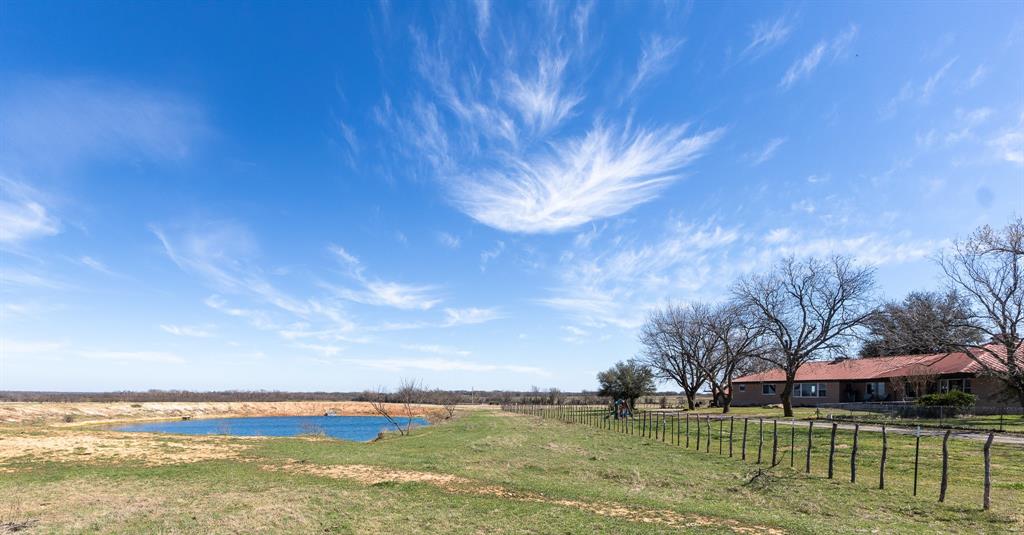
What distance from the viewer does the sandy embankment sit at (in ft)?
190

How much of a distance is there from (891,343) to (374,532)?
41531mm

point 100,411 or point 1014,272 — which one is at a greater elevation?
point 1014,272

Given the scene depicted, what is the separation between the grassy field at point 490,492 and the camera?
1099cm

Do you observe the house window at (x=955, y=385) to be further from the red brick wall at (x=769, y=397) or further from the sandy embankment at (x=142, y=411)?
the sandy embankment at (x=142, y=411)

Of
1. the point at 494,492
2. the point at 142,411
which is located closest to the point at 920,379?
the point at 494,492

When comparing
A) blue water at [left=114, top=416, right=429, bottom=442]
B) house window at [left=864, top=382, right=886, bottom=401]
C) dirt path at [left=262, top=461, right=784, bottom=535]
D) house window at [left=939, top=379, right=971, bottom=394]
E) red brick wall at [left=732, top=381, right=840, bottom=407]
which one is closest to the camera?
dirt path at [left=262, top=461, right=784, bottom=535]

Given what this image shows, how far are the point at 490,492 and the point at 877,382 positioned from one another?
60.3 metres

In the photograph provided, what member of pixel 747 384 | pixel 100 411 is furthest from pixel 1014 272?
pixel 100 411

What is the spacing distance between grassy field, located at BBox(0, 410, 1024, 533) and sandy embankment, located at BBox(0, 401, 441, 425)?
4435 centimetres

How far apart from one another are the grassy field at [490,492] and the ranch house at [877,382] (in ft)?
106

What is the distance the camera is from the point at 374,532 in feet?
34.4

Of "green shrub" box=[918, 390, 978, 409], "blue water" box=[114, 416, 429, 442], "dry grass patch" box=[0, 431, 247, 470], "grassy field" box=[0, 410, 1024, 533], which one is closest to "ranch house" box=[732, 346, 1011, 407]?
"green shrub" box=[918, 390, 978, 409]

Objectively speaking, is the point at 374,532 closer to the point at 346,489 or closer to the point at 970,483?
the point at 346,489

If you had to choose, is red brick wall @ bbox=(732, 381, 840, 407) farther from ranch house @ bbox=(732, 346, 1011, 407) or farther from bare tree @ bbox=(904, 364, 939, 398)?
bare tree @ bbox=(904, 364, 939, 398)
